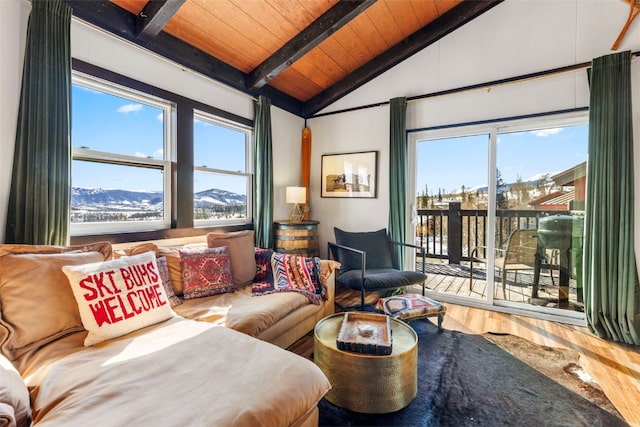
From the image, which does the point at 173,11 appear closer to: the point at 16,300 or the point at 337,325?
the point at 16,300

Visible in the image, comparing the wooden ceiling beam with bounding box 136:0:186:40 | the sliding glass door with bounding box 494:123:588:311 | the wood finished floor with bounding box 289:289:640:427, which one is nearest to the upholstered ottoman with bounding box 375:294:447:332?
the wood finished floor with bounding box 289:289:640:427

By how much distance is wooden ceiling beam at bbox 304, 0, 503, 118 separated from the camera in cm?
305

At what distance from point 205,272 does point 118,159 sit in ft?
3.75

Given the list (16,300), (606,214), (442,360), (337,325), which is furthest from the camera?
(606,214)

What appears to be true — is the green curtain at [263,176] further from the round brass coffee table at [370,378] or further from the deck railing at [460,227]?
the round brass coffee table at [370,378]

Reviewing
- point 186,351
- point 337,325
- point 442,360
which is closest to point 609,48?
point 442,360

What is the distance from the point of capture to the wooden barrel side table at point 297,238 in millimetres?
3264

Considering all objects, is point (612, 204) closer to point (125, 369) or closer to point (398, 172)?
point (398, 172)

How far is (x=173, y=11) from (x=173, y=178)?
1.29m

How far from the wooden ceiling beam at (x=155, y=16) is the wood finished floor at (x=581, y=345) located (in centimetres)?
258

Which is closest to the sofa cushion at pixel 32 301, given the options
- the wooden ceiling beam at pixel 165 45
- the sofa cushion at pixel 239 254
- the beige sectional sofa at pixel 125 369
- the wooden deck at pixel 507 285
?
the beige sectional sofa at pixel 125 369

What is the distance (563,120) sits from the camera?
2.75 m

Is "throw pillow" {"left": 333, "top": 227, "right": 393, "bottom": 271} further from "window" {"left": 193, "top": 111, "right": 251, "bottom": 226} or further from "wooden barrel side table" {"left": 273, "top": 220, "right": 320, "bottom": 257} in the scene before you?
"window" {"left": 193, "top": 111, "right": 251, "bottom": 226}

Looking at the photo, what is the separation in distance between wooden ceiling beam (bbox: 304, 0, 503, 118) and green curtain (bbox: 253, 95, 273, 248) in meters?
0.93
